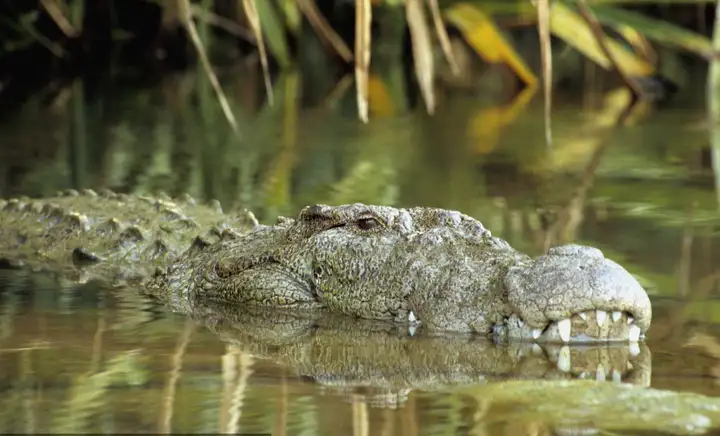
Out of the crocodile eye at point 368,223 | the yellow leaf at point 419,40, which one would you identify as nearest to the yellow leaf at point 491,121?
the yellow leaf at point 419,40

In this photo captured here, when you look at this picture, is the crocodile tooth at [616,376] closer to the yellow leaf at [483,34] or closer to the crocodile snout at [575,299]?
the crocodile snout at [575,299]

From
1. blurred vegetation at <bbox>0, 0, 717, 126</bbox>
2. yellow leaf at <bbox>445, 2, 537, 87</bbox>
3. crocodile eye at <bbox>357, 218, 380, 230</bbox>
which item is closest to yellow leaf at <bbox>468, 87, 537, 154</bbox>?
blurred vegetation at <bbox>0, 0, 717, 126</bbox>

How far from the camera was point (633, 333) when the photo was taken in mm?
4770

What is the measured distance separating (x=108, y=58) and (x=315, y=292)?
50.3ft

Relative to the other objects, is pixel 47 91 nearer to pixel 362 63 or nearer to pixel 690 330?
pixel 362 63

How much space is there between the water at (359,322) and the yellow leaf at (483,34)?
2.06 ft

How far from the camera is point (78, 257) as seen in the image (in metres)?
6.77

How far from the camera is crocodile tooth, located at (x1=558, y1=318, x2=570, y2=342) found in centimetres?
468

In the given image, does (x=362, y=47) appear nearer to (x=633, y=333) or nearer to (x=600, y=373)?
(x=633, y=333)

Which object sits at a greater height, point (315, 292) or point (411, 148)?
point (411, 148)

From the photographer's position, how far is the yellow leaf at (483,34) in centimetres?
1348

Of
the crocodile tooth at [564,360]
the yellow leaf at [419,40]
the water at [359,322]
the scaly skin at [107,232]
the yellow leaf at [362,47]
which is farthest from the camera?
the yellow leaf at [419,40]

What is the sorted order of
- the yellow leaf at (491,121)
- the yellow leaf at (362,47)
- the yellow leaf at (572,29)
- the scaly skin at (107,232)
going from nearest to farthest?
the yellow leaf at (362,47)
the scaly skin at (107,232)
the yellow leaf at (491,121)
the yellow leaf at (572,29)

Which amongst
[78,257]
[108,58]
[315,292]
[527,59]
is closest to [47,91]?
[108,58]
